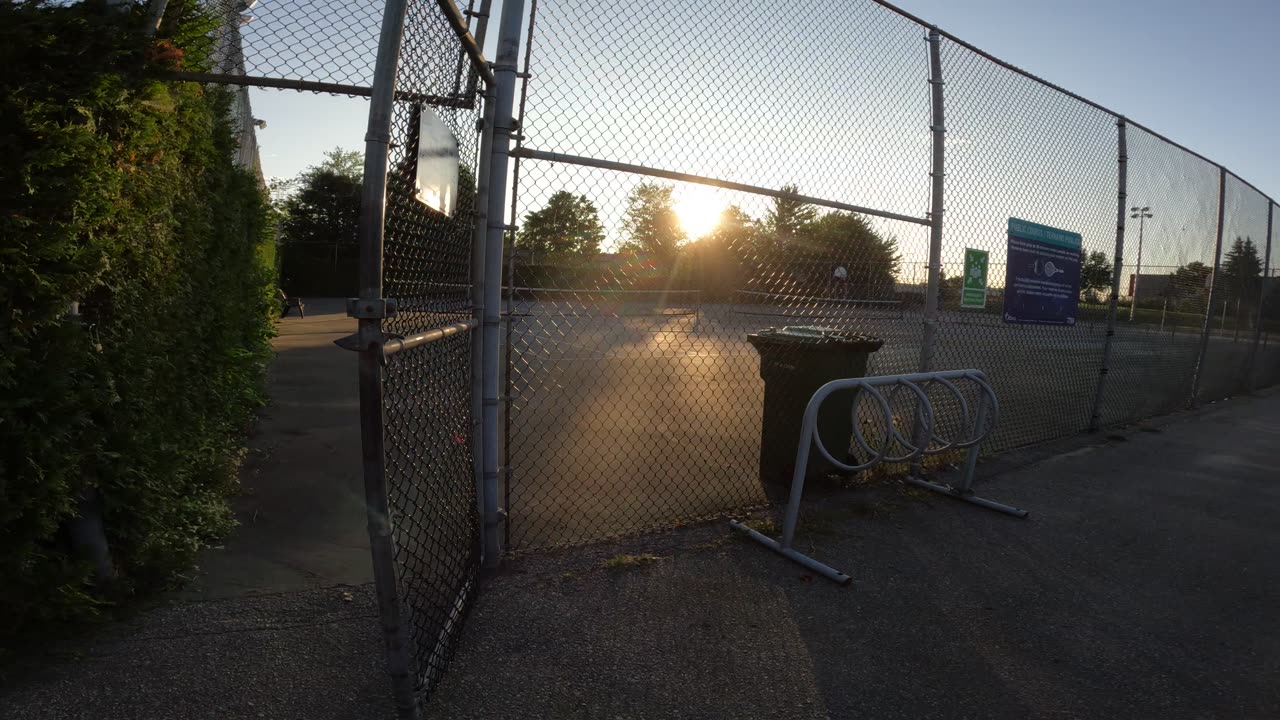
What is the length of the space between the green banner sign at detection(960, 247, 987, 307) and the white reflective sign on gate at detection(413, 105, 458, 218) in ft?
13.6

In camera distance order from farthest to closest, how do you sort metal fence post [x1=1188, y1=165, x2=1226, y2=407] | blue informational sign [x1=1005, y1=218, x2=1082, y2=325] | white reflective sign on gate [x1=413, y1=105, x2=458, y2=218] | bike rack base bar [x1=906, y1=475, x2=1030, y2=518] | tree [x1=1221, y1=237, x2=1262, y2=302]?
tree [x1=1221, y1=237, x2=1262, y2=302]
metal fence post [x1=1188, y1=165, x2=1226, y2=407]
blue informational sign [x1=1005, y1=218, x2=1082, y2=325]
bike rack base bar [x1=906, y1=475, x2=1030, y2=518]
white reflective sign on gate [x1=413, y1=105, x2=458, y2=218]

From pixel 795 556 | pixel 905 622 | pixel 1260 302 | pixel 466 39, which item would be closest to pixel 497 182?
pixel 466 39

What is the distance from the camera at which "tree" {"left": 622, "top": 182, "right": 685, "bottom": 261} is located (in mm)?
3812

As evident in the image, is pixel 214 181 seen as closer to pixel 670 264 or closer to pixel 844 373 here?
pixel 670 264

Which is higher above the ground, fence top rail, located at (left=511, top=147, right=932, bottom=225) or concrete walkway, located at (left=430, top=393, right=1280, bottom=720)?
fence top rail, located at (left=511, top=147, right=932, bottom=225)

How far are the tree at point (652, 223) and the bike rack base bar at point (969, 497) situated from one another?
99.9 inches

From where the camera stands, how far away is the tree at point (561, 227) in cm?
358

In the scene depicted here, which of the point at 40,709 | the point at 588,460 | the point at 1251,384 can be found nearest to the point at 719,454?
the point at 588,460

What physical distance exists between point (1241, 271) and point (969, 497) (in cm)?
887

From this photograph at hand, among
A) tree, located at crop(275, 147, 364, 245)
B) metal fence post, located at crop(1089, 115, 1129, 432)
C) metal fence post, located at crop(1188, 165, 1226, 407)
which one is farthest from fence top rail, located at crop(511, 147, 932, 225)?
tree, located at crop(275, 147, 364, 245)

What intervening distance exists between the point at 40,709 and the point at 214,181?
3.03 metres

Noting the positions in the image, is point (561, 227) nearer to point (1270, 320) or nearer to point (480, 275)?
point (480, 275)

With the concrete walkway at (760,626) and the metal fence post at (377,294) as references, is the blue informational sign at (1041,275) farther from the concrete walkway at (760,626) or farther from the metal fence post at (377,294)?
the metal fence post at (377,294)

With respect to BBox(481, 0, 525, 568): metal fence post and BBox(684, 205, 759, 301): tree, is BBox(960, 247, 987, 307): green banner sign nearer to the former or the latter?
BBox(684, 205, 759, 301): tree
